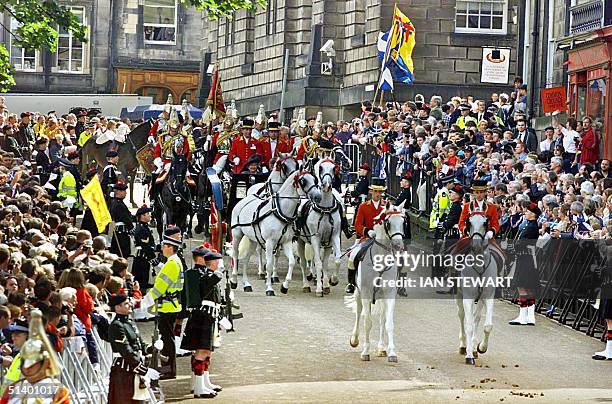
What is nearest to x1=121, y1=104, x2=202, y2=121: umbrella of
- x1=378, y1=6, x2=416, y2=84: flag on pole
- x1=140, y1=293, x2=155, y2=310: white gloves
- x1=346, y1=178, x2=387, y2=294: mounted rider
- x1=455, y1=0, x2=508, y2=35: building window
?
x1=455, y1=0, x2=508, y2=35: building window

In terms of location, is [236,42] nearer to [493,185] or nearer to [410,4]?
[410,4]

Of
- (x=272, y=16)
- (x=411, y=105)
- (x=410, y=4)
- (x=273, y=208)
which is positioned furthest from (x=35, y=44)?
(x=272, y=16)

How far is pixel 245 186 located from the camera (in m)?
28.0

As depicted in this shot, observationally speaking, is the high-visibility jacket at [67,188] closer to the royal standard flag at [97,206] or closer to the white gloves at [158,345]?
the royal standard flag at [97,206]

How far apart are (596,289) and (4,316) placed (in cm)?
1169

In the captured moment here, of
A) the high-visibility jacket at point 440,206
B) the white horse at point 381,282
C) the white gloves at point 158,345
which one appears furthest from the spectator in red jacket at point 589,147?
the white gloves at point 158,345

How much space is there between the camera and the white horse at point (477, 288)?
19891 millimetres

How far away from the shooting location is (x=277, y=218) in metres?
25.1

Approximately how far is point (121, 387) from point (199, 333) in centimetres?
274

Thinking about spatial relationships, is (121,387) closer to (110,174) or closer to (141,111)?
(110,174)

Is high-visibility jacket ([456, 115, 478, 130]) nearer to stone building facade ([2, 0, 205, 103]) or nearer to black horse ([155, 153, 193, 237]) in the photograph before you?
black horse ([155, 153, 193, 237])

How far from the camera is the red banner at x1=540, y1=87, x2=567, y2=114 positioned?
102ft

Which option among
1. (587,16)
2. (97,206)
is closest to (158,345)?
(97,206)

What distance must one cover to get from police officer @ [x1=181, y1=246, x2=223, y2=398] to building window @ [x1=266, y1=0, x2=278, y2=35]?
37.1 m
